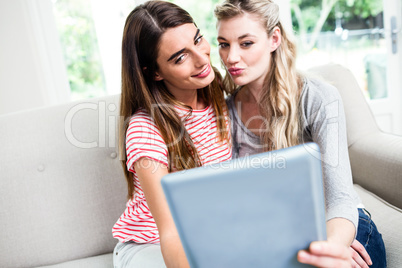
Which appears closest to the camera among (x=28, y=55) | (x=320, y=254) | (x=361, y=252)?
→ (x=320, y=254)

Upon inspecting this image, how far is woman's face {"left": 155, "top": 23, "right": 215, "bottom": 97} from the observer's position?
0.92m

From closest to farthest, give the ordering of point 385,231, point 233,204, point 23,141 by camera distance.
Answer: point 233,204, point 385,231, point 23,141

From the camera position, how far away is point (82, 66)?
7.86ft

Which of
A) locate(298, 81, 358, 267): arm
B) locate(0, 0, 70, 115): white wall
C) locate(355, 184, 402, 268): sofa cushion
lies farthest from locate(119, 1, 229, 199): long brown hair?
locate(0, 0, 70, 115): white wall

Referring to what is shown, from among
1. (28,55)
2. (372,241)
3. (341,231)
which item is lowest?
(372,241)

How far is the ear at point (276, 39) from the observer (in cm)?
103

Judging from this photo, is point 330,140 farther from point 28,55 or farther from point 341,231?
point 28,55

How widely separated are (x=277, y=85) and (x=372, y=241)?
51cm

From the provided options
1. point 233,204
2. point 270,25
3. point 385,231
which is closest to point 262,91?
point 270,25

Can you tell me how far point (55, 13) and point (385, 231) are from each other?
228cm

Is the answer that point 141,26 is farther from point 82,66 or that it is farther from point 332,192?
point 82,66

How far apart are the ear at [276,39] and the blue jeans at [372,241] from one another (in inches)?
22.0

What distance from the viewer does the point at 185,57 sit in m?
0.94

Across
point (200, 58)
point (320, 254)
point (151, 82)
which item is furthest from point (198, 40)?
point (320, 254)
